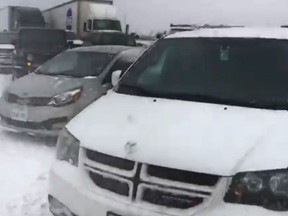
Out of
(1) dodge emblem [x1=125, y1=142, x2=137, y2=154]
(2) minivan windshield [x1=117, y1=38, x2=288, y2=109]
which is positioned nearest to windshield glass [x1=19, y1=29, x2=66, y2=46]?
(2) minivan windshield [x1=117, y1=38, x2=288, y2=109]

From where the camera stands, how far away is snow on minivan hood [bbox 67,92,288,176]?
2.75 metres

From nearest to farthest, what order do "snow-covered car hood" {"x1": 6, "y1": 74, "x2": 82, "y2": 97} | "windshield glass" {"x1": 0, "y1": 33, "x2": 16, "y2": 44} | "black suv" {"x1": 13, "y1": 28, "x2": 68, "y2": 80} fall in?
"snow-covered car hood" {"x1": 6, "y1": 74, "x2": 82, "y2": 97} < "black suv" {"x1": 13, "y1": 28, "x2": 68, "y2": 80} < "windshield glass" {"x1": 0, "y1": 33, "x2": 16, "y2": 44}

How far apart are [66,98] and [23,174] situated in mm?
1629

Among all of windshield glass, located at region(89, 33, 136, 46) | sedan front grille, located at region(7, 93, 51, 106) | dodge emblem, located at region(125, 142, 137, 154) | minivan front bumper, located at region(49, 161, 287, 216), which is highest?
dodge emblem, located at region(125, 142, 137, 154)

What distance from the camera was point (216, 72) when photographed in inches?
156

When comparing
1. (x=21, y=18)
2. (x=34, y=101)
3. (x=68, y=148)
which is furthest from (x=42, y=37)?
(x=21, y=18)

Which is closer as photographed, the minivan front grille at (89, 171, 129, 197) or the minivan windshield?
the minivan front grille at (89, 171, 129, 197)

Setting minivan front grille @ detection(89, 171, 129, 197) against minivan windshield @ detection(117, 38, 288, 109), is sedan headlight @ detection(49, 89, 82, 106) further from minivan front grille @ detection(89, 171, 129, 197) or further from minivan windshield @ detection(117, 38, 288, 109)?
minivan front grille @ detection(89, 171, 129, 197)

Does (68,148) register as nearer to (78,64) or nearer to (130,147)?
(130,147)

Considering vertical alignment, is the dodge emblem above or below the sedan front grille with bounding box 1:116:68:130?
above

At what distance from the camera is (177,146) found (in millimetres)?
2887

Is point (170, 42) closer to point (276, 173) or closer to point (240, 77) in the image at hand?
point (240, 77)

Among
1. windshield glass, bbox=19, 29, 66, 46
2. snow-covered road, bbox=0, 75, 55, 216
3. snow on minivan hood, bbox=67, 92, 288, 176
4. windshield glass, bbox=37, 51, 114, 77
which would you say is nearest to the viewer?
snow on minivan hood, bbox=67, 92, 288, 176

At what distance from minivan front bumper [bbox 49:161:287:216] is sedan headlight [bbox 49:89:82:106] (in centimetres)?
338
